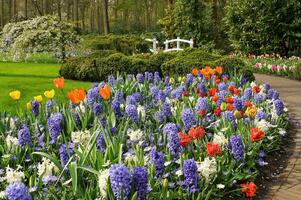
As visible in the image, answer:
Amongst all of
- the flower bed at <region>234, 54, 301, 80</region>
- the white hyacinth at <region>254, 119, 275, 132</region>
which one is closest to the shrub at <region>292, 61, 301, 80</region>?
the flower bed at <region>234, 54, 301, 80</region>

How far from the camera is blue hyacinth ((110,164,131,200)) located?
289 cm

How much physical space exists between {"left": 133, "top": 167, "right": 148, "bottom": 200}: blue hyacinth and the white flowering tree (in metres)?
14.1

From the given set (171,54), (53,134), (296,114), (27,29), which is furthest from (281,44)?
(53,134)

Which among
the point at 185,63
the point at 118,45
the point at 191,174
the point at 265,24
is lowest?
the point at 191,174

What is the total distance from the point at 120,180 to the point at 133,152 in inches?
56.6

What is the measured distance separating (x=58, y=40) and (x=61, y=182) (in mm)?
13610

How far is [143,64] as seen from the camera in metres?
11.9

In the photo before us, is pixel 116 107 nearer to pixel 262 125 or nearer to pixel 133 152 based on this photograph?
pixel 133 152

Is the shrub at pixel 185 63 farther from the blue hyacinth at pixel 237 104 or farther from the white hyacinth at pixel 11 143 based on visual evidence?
the white hyacinth at pixel 11 143

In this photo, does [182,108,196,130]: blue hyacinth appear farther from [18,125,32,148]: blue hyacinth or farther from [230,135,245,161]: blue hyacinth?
[18,125,32,148]: blue hyacinth

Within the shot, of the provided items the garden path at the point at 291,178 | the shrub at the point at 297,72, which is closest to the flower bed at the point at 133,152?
the garden path at the point at 291,178

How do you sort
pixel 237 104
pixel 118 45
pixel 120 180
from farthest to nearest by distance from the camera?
pixel 118 45
pixel 237 104
pixel 120 180

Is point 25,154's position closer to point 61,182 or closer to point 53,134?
point 53,134

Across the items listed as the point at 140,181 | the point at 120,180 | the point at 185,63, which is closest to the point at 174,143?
the point at 140,181
